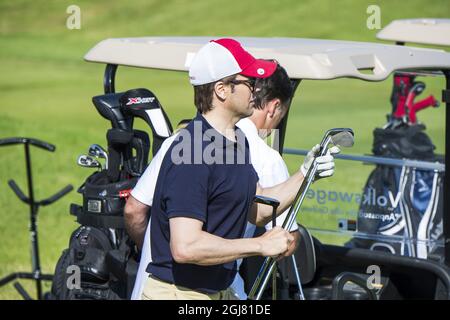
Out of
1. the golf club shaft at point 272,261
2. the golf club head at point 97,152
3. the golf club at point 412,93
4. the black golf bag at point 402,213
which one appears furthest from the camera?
the golf club at point 412,93

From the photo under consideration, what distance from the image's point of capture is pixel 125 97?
488cm

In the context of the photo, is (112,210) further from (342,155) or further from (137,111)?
(342,155)

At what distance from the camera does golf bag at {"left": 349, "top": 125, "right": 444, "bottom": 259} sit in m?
5.36

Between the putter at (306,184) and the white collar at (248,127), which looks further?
the white collar at (248,127)

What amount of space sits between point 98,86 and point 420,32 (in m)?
14.6

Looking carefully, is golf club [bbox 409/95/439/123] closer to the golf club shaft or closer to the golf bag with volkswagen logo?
the golf bag with volkswagen logo

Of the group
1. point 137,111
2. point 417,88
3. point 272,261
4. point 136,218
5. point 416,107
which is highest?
point 137,111

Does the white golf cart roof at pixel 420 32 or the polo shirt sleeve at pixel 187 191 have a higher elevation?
the white golf cart roof at pixel 420 32

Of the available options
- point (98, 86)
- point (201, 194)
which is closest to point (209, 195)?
point (201, 194)

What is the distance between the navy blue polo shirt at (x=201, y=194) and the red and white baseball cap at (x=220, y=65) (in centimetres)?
15

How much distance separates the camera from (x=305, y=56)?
178 inches

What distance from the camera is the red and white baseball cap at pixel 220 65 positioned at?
12.0 ft

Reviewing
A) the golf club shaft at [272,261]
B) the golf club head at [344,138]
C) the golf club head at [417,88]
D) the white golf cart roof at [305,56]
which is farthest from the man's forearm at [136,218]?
the golf club head at [417,88]

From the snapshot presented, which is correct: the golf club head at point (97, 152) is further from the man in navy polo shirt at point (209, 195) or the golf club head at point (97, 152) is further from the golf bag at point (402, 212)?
the man in navy polo shirt at point (209, 195)
